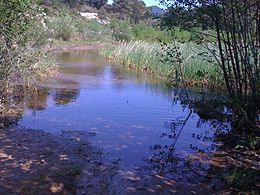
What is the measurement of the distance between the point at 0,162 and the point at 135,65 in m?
14.7

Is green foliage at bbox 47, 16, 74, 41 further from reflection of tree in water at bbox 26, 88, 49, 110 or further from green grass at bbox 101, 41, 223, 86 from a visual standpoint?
reflection of tree in water at bbox 26, 88, 49, 110

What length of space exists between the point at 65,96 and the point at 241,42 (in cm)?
593

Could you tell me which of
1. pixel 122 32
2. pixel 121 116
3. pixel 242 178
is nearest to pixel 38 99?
pixel 121 116

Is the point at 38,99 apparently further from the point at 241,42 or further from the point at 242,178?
the point at 242,178

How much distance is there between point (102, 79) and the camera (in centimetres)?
1711

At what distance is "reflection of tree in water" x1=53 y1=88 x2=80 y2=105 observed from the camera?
462 inches

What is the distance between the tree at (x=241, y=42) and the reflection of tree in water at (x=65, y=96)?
4596 mm

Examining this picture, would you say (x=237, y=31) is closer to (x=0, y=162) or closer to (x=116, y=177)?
(x=116, y=177)

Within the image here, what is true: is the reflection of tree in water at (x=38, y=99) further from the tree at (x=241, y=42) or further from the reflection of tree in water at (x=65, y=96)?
the tree at (x=241, y=42)

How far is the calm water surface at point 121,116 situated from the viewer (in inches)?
310

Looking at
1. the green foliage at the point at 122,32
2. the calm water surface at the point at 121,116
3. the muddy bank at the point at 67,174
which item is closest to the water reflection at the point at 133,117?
the calm water surface at the point at 121,116

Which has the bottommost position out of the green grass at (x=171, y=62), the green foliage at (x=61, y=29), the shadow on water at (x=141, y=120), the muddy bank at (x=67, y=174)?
the muddy bank at (x=67, y=174)

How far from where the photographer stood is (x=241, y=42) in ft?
27.4

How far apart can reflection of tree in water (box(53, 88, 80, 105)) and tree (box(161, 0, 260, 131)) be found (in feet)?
15.1
